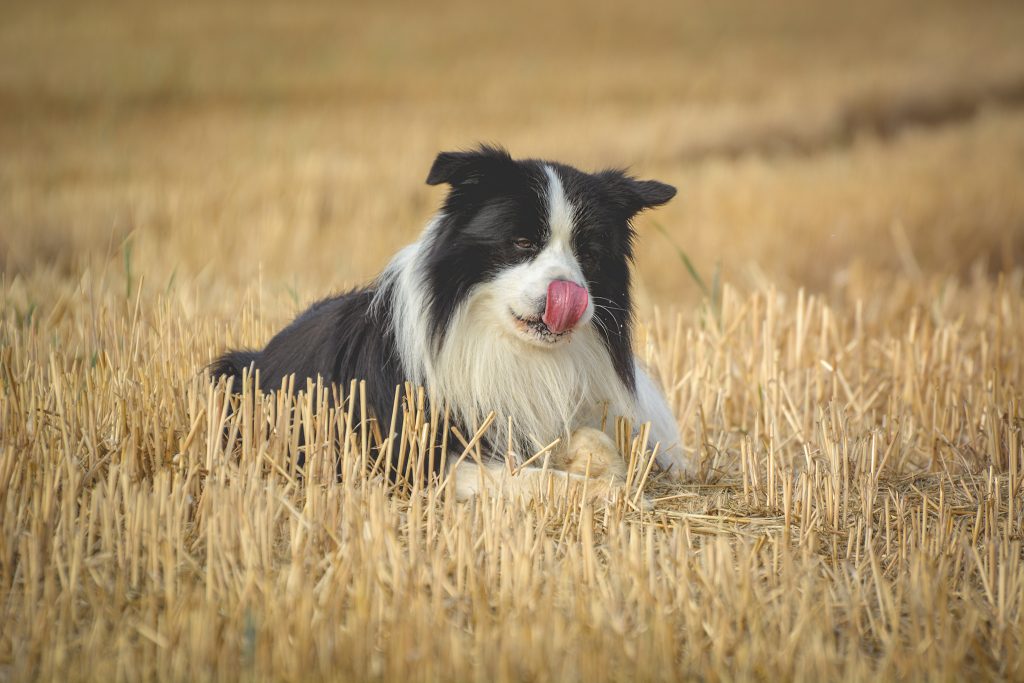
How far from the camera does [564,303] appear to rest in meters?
3.75

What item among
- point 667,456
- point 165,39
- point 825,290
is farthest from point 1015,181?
point 165,39

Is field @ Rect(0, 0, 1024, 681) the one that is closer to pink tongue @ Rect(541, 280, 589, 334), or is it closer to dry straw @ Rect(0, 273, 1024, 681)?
dry straw @ Rect(0, 273, 1024, 681)

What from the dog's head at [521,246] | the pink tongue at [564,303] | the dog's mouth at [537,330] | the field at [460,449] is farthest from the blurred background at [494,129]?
the pink tongue at [564,303]

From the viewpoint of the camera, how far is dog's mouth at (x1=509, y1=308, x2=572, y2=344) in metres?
3.88

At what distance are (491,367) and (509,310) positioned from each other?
0.27m

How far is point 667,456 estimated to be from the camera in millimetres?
4641

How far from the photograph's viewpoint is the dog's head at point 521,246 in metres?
3.80

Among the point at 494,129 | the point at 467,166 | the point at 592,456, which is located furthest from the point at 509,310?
the point at 494,129

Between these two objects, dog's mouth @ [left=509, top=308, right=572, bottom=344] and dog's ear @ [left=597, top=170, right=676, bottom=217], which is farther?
dog's ear @ [left=597, top=170, right=676, bottom=217]

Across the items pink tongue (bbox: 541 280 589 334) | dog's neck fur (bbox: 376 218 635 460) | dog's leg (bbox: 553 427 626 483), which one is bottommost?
dog's leg (bbox: 553 427 626 483)

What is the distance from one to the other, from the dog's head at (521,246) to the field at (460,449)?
521 millimetres

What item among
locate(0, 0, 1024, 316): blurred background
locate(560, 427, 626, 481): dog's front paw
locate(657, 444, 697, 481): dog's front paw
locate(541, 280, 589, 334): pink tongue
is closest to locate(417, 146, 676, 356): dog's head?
locate(541, 280, 589, 334): pink tongue

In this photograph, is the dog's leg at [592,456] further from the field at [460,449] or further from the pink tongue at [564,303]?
the pink tongue at [564,303]

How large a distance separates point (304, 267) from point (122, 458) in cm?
616
